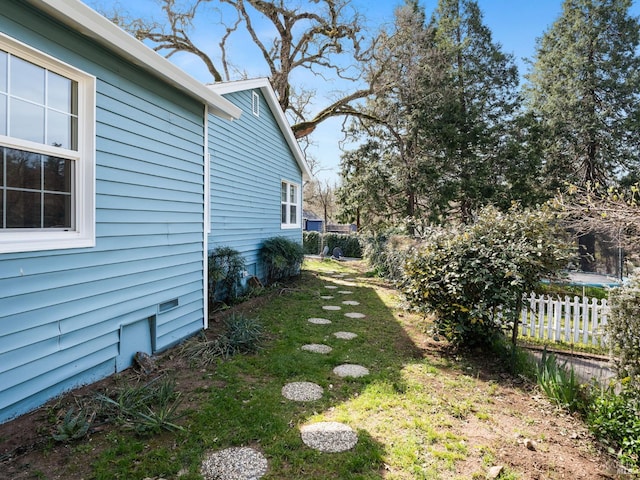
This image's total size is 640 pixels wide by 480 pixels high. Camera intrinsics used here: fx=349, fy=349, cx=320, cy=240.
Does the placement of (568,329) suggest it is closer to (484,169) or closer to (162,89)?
(162,89)

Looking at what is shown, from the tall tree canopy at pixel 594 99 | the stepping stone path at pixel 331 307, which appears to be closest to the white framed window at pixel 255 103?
the stepping stone path at pixel 331 307

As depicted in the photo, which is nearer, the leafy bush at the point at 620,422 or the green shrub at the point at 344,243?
the leafy bush at the point at 620,422

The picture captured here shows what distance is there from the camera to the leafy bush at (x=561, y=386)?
3268 millimetres

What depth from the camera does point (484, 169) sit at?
52.6ft

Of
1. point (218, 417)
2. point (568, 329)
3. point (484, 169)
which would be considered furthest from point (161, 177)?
point (484, 169)

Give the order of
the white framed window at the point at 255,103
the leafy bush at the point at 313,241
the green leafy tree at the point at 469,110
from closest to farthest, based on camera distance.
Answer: the white framed window at the point at 255,103 → the green leafy tree at the point at 469,110 → the leafy bush at the point at 313,241

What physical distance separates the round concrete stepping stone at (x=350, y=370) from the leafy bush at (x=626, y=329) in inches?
90.7

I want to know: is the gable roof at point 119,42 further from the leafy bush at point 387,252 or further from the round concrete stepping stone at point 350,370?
the leafy bush at point 387,252

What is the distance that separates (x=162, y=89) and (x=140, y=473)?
12.9ft

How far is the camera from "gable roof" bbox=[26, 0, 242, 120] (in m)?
2.74

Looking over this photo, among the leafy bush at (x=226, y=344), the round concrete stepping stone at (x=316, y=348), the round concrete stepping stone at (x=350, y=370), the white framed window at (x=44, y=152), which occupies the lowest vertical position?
the round concrete stepping stone at (x=350, y=370)

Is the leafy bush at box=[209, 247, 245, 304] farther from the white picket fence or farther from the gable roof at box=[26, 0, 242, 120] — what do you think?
the white picket fence

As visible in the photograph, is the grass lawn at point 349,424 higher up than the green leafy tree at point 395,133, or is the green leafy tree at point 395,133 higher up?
the green leafy tree at point 395,133

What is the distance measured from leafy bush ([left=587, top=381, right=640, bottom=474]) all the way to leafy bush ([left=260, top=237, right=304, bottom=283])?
264 inches
